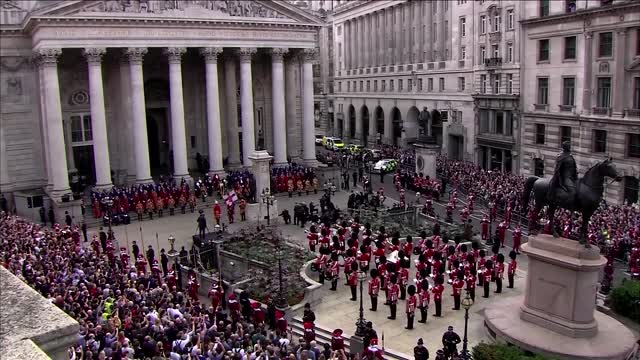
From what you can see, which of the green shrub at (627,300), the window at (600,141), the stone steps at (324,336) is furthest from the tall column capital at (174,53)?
the green shrub at (627,300)

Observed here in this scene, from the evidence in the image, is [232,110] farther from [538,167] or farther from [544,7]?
[544,7]

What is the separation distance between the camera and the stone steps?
59.3 ft

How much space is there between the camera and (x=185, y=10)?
42.3 metres

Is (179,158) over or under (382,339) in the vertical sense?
over

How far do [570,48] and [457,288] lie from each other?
97.9 ft

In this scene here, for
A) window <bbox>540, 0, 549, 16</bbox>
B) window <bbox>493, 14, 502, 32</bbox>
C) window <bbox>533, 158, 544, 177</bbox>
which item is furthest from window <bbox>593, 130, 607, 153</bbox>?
window <bbox>493, 14, 502, 32</bbox>

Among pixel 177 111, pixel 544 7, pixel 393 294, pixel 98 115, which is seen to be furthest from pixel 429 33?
pixel 393 294

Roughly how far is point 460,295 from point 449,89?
41.6 metres

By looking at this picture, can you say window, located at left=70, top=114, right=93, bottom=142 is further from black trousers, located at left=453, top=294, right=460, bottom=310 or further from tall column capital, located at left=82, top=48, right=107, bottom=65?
black trousers, located at left=453, top=294, right=460, bottom=310

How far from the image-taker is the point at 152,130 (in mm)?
52125

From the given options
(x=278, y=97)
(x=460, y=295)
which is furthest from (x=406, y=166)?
(x=460, y=295)

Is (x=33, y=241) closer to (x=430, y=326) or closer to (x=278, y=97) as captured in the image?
(x=430, y=326)

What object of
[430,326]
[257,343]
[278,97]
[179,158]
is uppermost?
[278,97]

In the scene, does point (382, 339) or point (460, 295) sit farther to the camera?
point (460, 295)
